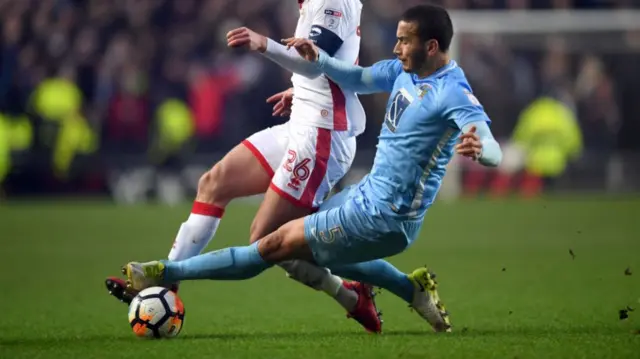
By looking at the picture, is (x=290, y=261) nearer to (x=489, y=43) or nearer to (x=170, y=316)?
(x=170, y=316)

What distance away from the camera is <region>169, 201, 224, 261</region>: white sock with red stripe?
27.2ft

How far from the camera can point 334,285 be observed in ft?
26.7

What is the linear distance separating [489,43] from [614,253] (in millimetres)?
10382

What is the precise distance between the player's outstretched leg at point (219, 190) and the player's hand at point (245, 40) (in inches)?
32.7

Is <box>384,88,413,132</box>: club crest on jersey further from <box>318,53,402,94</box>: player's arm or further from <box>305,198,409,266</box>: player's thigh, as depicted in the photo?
<box>305,198,409,266</box>: player's thigh

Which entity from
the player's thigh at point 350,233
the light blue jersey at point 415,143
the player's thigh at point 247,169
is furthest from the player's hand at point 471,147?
the player's thigh at point 247,169

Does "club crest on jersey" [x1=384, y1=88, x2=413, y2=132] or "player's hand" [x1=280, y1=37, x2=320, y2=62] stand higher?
"player's hand" [x1=280, y1=37, x2=320, y2=62]

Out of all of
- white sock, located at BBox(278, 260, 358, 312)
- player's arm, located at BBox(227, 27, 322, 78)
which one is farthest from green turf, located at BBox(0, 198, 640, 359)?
player's arm, located at BBox(227, 27, 322, 78)

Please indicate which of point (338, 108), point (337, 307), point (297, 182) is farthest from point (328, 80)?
point (337, 307)

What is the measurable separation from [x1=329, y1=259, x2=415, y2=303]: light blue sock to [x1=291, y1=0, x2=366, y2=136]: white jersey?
86cm

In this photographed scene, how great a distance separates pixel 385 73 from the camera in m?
7.80

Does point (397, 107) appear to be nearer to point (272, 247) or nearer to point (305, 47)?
point (305, 47)

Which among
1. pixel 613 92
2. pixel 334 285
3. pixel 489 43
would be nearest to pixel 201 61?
pixel 489 43

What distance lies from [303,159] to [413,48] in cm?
111
